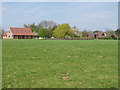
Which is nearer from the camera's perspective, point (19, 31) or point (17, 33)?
point (17, 33)

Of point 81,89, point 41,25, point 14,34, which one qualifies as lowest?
point 81,89

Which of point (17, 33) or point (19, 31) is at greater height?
point (19, 31)

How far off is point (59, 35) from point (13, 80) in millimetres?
82969

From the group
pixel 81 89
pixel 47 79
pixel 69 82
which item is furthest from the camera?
pixel 47 79

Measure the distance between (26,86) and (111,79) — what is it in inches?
113

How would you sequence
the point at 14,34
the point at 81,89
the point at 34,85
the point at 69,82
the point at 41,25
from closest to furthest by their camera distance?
1. the point at 81,89
2. the point at 34,85
3. the point at 69,82
4. the point at 14,34
5. the point at 41,25

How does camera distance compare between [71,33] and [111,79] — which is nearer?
[111,79]

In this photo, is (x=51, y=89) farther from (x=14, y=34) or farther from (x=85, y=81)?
(x=14, y=34)

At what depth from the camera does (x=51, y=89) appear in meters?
4.23

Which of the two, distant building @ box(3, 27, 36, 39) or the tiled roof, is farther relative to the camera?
the tiled roof

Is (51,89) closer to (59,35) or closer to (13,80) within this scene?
(13,80)

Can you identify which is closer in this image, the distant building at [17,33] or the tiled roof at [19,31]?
the distant building at [17,33]

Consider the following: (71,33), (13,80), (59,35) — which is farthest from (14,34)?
(13,80)

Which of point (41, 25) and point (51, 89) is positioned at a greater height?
point (41, 25)
